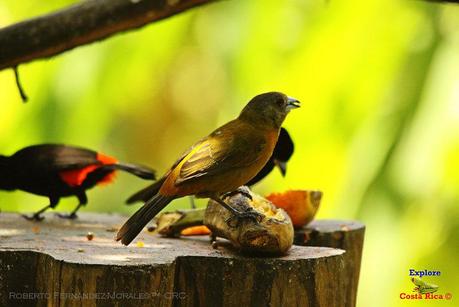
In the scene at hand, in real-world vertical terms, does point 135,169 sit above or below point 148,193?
above

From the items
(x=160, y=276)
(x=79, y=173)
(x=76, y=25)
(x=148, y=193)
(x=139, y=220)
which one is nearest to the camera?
(x=160, y=276)

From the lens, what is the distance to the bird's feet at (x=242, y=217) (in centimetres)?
438

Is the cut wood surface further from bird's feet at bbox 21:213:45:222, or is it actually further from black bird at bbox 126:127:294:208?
bird's feet at bbox 21:213:45:222

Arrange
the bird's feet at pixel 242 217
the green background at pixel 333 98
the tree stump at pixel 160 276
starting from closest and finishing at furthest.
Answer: the tree stump at pixel 160 276 < the bird's feet at pixel 242 217 < the green background at pixel 333 98

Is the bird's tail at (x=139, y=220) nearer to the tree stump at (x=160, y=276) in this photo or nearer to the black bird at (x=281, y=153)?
the tree stump at (x=160, y=276)

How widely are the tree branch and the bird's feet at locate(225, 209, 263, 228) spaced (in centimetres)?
116

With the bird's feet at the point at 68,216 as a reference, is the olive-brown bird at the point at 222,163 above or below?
above

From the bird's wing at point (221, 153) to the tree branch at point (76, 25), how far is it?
74 centimetres

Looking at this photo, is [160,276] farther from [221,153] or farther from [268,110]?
[268,110]

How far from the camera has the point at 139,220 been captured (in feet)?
14.1

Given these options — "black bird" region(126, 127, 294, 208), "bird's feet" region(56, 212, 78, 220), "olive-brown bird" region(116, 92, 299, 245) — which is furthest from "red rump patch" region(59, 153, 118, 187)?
"olive-brown bird" region(116, 92, 299, 245)

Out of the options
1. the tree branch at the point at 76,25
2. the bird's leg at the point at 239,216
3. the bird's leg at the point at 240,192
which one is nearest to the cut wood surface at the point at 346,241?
the bird's leg at the point at 240,192

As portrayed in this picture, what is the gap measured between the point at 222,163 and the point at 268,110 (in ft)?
1.59

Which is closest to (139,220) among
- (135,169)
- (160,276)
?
(160,276)
